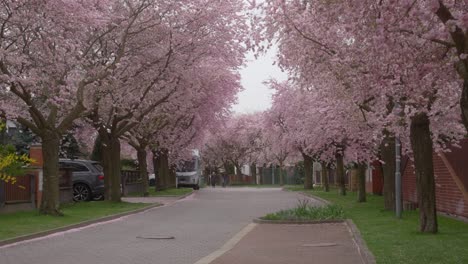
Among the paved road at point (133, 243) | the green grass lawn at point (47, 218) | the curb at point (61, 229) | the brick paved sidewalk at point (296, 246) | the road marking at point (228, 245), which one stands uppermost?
the green grass lawn at point (47, 218)

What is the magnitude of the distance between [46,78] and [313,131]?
543 inches

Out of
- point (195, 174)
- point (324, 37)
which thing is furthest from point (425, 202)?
point (195, 174)

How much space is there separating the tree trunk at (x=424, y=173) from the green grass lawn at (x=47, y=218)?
28.9ft

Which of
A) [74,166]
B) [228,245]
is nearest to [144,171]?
[74,166]

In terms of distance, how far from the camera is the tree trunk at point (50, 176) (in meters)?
19.8

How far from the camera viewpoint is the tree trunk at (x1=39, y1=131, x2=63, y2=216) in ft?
65.1

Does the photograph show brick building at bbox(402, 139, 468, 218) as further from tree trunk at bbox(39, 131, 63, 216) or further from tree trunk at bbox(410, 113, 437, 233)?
tree trunk at bbox(39, 131, 63, 216)

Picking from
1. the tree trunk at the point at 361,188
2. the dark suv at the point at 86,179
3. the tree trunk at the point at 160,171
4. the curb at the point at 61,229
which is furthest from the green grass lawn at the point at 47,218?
the tree trunk at the point at 160,171

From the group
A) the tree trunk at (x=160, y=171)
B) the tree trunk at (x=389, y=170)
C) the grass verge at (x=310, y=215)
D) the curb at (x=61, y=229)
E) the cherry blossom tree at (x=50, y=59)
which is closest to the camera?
the curb at (x=61, y=229)

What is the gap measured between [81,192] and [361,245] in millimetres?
19001

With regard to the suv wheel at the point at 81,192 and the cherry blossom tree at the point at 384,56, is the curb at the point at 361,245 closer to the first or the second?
the cherry blossom tree at the point at 384,56

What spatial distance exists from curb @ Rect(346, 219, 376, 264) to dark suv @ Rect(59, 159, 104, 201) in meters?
14.7

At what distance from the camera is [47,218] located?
61.2ft

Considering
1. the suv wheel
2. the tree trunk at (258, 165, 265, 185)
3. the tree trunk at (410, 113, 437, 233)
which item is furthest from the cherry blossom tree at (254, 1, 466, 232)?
the tree trunk at (258, 165, 265, 185)
